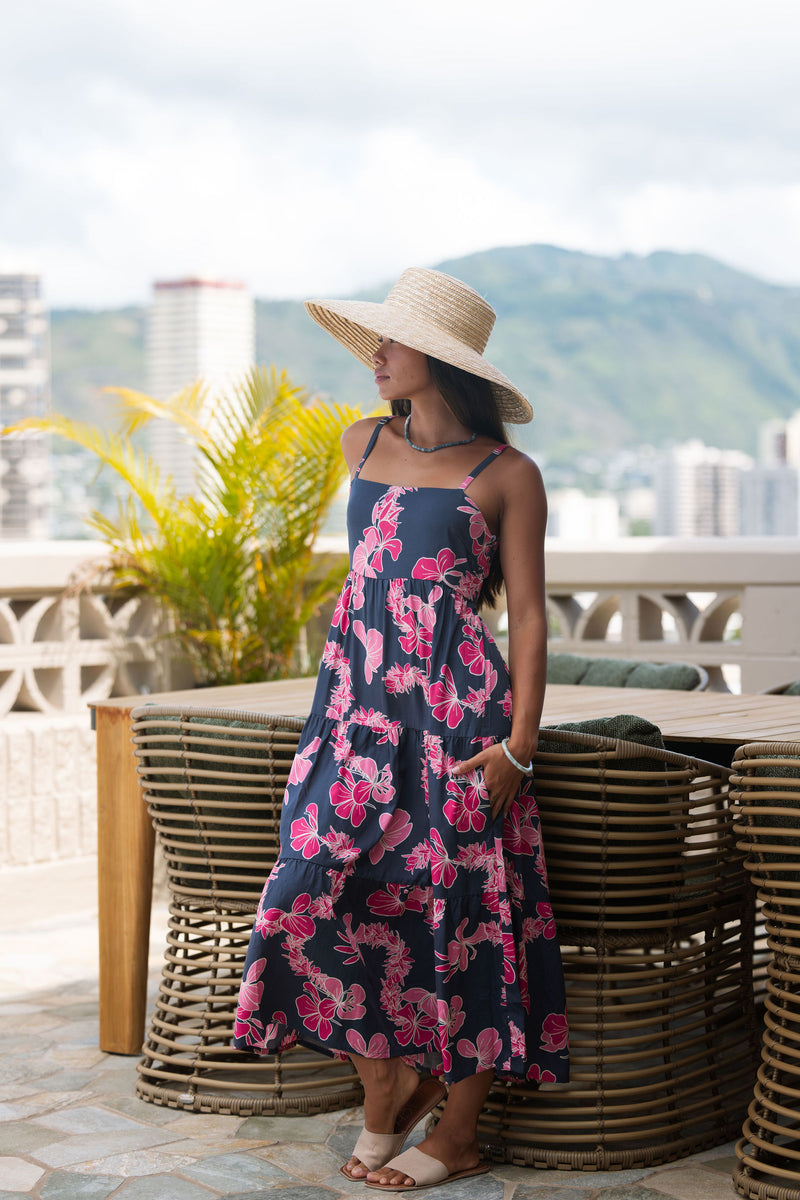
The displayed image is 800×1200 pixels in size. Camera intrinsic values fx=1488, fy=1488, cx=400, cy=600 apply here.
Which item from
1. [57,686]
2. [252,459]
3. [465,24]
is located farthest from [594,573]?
[465,24]

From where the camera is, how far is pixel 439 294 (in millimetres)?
3180

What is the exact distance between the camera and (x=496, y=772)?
9.73ft

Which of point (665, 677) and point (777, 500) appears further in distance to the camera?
point (777, 500)

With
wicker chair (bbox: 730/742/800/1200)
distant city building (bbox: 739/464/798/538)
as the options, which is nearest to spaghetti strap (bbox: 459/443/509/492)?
wicker chair (bbox: 730/742/800/1200)

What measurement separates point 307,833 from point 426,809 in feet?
0.81

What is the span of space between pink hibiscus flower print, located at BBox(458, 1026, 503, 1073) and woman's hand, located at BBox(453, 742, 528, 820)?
0.46m

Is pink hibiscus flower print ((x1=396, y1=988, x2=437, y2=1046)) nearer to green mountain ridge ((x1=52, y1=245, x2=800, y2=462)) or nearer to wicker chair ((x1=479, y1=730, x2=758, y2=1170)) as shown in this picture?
wicker chair ((x1=479, y1=730, x2=758, y2=1170))

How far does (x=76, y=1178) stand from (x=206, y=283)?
274 feet

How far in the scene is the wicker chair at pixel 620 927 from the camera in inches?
122

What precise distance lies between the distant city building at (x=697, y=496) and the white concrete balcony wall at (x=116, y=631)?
60.6 metres

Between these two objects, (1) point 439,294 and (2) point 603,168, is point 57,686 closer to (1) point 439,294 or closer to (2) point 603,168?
(1) point 439,294

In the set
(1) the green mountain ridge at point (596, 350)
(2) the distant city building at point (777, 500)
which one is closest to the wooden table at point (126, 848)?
(2) the distant city building at point (777, 500)

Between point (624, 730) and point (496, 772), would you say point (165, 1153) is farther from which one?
point (624, 730)

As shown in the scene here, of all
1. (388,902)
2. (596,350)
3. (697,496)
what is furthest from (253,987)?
(596,350)
